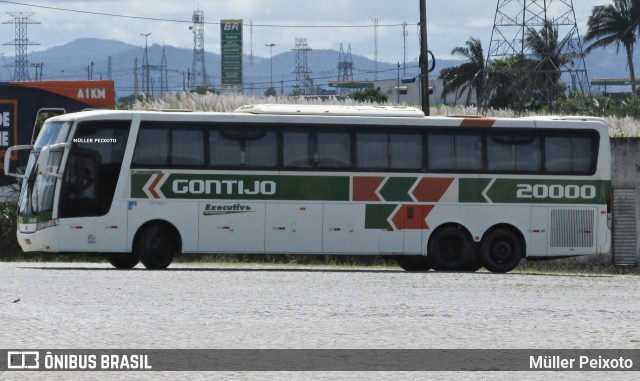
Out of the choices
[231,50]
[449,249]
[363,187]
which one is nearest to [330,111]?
[363,187]

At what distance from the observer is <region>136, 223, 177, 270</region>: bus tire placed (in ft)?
89.2

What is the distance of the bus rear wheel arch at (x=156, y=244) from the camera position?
89.2 ft

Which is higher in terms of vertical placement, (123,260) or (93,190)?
(93,190)

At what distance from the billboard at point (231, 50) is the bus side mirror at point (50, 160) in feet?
501

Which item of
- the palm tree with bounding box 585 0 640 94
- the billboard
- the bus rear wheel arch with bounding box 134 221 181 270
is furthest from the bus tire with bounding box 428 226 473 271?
the billboard

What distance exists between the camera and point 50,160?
27453 mm

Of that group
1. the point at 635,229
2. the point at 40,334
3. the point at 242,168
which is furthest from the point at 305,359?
the point at 635,229

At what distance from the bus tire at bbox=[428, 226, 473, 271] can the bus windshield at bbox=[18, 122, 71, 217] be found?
8041mm

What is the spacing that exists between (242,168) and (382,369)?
54.7 feet

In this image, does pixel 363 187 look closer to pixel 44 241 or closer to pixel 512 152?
pixel 512 152

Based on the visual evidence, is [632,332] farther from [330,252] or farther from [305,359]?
[330,252]

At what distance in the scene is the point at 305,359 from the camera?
39.9 feet

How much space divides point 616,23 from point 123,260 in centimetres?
8686

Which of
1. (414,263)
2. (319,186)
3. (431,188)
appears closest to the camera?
(319,186)
